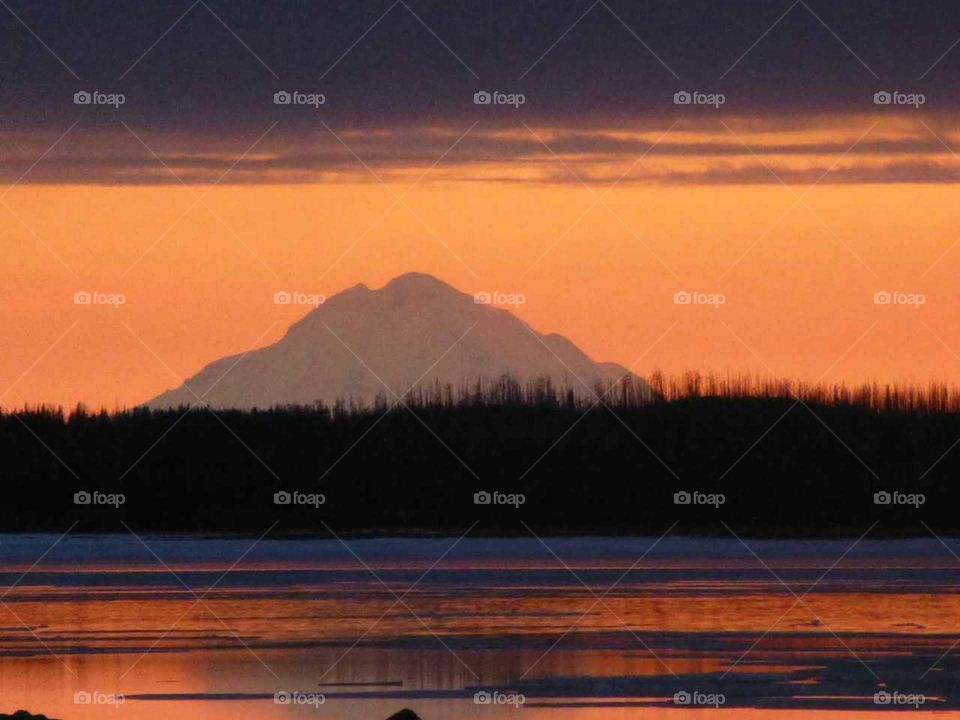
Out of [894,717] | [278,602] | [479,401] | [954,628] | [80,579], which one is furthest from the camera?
[479,401]

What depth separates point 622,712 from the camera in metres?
14.5

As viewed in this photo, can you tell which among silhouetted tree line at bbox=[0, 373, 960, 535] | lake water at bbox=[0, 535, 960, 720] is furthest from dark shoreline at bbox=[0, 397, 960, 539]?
lake water at bbox=[0, 535, 960, 720]

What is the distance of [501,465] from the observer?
137ft

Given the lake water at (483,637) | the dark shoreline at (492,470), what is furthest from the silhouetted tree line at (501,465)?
the lake water at (483,637)

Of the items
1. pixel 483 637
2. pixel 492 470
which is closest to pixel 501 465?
pixel 492 470

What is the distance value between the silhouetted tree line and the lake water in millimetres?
10214

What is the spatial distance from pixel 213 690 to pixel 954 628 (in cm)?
822

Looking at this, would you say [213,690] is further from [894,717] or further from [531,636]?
[894,717]

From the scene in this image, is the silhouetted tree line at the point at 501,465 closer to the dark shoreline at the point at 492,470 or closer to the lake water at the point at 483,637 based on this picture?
the dark shoreline at the point at 492,470

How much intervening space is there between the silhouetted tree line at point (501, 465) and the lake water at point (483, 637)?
10.2 meters

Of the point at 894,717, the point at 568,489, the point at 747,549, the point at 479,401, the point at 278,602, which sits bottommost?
the point at 894,717

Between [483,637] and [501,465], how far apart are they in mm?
23274

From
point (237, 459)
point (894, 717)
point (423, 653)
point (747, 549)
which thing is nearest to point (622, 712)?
point (894, 717)

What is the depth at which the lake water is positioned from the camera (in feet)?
49.4
